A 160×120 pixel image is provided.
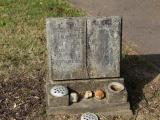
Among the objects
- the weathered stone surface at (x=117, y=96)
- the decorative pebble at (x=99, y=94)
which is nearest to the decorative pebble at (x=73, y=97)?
the decorative pebble at (x=99, y=94)

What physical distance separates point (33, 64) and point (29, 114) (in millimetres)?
1146

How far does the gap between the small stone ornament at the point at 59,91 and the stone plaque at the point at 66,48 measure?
0.40 feet

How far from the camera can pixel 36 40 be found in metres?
7.07

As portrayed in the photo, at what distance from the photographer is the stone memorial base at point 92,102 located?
5270 mm

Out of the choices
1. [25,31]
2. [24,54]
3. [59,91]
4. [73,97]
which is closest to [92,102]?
[73,97]

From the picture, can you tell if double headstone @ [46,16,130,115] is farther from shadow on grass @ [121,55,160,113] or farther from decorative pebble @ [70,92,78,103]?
shadow on grass @ [121,55,160,113]

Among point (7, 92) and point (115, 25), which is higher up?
point (115, 25)

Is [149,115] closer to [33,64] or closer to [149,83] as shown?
[149,83]

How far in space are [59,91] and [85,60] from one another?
0.47 meters

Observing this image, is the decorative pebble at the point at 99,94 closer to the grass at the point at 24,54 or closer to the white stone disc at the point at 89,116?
the white stone disc at the point at 89,116

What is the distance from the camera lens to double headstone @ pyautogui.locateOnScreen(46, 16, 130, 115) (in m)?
5.14

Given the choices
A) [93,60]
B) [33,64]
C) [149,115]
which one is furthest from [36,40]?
[149,115]

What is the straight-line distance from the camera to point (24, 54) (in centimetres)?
668

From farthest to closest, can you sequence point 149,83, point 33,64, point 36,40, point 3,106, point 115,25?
point 36,40
point 33,64
point 149,83
point 3,106
point 115,25
